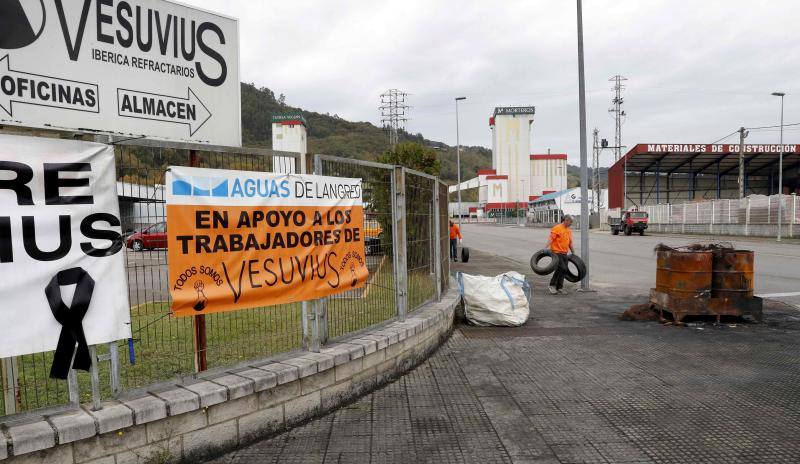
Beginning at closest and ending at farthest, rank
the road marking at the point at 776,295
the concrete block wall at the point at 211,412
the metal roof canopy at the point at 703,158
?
the concrete block wall at the point at 211,412
the road marking at the point at 776,295
the metal roof canopy at the point at 703,158

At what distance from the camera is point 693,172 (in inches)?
2504

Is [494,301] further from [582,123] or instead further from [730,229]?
[730,229]

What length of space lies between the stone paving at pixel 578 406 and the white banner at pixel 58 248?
1.35 meters

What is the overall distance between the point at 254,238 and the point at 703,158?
66.1m

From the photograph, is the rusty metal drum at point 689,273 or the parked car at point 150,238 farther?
the rusty metal drum at point 689,273

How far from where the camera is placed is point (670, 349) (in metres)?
6.43

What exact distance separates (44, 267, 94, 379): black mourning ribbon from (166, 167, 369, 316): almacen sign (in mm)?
579

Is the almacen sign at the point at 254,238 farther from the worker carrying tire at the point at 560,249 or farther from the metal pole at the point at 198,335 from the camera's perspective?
the worker carrying tire at the point at 560,249

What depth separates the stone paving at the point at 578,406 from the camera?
369 centimetres

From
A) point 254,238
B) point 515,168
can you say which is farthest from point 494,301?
point 515,168

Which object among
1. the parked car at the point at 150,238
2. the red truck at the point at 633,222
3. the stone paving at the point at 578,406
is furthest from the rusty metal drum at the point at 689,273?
the red truck at the point at 633,222

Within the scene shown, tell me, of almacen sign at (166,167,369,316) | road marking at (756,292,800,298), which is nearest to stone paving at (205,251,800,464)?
almacen sign at (166,167,369,316)

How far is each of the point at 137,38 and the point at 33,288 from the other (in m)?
1.96

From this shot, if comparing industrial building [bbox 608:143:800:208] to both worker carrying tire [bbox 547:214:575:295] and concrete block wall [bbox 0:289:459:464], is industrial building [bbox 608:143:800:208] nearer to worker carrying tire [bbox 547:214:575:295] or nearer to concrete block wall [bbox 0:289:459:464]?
worker carrying tire [bbox 547:214:575:295]
